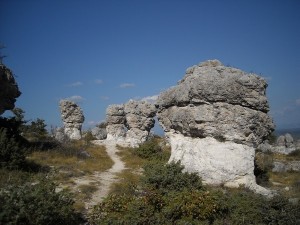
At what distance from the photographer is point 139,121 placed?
133 feet

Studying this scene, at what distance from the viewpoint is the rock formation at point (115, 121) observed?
42.7m

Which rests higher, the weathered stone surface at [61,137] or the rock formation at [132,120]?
the rock formation at [132,120]

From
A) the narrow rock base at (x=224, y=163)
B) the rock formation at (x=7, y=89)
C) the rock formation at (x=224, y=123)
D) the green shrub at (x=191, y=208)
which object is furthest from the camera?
the rock formation at (x=7, y=89)

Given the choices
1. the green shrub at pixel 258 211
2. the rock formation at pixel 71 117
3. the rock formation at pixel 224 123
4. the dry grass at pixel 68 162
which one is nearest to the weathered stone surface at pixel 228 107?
the rock formation at pixel 224 123

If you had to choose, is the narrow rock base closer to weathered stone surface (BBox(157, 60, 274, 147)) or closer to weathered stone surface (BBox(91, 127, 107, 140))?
weathered stone surface (BBox(157, 60, 274, 147))

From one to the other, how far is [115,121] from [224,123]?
90.9ft

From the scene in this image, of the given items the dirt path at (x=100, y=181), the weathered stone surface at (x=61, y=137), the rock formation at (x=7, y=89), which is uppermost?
the rock formation at (x=7, y=89)

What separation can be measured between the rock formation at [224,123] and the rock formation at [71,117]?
93.8 ft

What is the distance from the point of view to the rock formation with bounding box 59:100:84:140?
43562 mm

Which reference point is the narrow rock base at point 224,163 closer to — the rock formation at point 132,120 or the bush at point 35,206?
the bush at point 35,206

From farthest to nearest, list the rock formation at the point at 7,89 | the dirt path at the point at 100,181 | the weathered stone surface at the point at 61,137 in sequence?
the weathered stone surface at the point at 61,137
the rock formation at the point at 7,89
the dirt path at the point at 100,181

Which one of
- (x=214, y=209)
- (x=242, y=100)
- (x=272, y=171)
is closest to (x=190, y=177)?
(x=214, y=209)

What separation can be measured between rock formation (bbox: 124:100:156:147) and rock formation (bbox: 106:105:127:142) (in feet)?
6.66

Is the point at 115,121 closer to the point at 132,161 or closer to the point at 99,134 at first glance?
the point at 99,134
